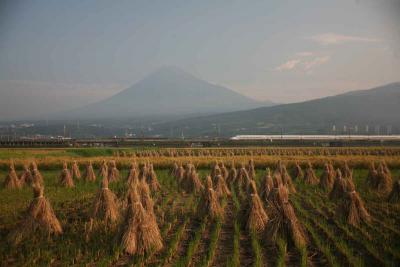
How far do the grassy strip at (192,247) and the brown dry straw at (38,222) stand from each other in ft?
11.4

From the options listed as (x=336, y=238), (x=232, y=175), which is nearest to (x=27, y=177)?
(x=232, y=175)

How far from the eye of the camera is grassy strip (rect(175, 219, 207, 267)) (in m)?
8.04

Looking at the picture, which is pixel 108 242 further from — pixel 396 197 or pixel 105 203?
pixel 396 197

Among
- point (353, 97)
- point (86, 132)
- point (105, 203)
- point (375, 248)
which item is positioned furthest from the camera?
point (353, 97)

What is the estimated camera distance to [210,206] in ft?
39.8

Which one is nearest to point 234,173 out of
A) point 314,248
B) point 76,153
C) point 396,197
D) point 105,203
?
point 396,197

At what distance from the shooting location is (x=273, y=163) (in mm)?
26812

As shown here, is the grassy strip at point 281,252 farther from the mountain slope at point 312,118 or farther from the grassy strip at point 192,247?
the mountain slope at point 312,118

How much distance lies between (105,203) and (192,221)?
2.55 metres

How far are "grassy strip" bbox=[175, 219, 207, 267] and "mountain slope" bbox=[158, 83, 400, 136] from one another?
136 metres

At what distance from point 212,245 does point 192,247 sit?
0.45 meters

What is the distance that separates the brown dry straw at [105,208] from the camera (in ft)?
36.9

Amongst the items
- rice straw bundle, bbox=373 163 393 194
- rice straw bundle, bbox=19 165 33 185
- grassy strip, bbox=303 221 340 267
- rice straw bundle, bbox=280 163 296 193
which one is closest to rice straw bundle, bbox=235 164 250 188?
rice straw bundle, bbox=280 163 296 193

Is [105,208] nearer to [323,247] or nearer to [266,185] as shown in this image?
[266,185]
